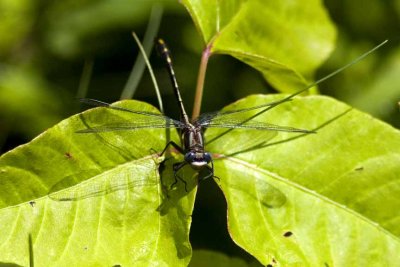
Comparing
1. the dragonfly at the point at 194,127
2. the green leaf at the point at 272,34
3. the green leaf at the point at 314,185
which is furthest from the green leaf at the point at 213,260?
the green leaf at the point at 272,34

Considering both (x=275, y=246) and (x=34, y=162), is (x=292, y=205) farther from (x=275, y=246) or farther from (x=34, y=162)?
(x=34, y=162)

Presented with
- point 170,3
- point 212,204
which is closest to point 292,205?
point 212,204

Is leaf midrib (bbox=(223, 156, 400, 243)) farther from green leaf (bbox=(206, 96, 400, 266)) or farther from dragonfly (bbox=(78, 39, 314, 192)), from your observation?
dragonfly (bbox=(78, 39, 314, 192))

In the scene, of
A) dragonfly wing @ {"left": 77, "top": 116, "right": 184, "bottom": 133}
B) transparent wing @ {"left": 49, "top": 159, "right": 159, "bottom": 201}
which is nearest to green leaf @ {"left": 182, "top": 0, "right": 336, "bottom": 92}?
dragonfly wing @ {"left": 77, "top": 116, "right": 184, "bottom": 133}

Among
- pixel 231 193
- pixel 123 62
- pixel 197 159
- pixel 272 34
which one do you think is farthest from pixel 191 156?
pixel 123 62

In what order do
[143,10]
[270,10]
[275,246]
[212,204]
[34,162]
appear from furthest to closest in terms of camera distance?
[143,10]
[212,204]
[270,10]
[275,246]
[34,162]

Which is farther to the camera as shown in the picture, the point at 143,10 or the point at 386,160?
the point at 143,10

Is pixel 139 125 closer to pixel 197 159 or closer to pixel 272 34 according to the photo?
pixel 197 159
